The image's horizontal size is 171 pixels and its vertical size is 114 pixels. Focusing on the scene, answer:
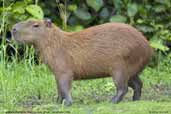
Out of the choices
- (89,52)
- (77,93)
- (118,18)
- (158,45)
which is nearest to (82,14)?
(118,18)

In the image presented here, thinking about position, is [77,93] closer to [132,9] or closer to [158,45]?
[158,45]

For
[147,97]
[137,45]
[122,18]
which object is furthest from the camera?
[122,18]

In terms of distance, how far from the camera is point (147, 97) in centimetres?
855

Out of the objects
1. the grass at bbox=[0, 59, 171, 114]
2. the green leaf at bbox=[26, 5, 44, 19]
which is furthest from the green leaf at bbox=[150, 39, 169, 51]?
the green leaf at bbox=[26, 5, 44, 19]

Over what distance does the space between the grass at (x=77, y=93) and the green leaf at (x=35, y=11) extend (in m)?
0.98

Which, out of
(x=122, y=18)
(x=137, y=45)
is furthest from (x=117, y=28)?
(x=122, y=18)

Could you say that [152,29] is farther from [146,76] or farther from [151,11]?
[146,76]

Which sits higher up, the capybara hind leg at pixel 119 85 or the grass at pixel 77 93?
the capybara hind leg at pixel 119 85

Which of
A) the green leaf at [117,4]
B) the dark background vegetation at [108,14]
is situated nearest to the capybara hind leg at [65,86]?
the dark background vegetation at [108,14]

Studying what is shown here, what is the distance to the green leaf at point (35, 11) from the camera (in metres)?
11.0

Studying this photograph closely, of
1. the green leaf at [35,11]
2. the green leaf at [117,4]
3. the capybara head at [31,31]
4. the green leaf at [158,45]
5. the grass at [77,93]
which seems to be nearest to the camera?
the grass at [77,93]

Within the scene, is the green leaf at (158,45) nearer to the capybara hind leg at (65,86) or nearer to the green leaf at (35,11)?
the green leaf at (35,11)

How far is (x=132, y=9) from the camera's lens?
11570 millimetres

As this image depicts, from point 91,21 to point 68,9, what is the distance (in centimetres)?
46
